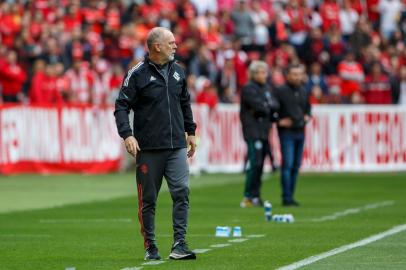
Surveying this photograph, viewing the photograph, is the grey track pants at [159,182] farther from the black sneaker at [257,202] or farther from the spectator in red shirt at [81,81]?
the spectator in red shirt at [81,81]

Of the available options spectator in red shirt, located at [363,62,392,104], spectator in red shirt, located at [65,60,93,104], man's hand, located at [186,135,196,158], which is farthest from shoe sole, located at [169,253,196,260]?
spectator in red shirt, located at [363,62,392,104]

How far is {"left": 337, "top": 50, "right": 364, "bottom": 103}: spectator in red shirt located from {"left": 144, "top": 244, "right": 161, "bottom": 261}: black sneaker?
68.6 feet

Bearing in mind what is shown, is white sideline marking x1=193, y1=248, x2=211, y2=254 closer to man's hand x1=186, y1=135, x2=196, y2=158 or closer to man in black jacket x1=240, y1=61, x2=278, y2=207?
man's hand x1=186, y1=135, x2=196, y2=158

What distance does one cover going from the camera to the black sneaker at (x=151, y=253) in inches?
507

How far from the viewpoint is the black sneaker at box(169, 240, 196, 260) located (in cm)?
1283

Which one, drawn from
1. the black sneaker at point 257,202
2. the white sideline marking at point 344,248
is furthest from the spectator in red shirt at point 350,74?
the white sideline marking at point 344,248

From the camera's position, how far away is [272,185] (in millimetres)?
26781

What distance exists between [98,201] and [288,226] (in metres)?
6.22

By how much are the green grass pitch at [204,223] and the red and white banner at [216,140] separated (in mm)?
1652

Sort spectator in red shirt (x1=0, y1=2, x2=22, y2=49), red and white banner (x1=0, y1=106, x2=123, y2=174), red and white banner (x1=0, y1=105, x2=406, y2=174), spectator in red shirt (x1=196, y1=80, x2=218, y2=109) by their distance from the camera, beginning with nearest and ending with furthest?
red and white banner (x1=0, y1=106, x2=123, y2=174) → red and white banner (x1=0, y1=105, x2=406, y2=174) → spectator in red shirt (x1=196, y1=80, x2=218, y2=109) → spectator in red shirt (x1=0, y1=2, x2=22, y2=49)

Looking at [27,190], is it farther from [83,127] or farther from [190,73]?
[190,73]

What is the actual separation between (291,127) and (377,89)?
43.4 ft

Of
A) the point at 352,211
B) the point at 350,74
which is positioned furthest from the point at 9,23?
the point at 352,211

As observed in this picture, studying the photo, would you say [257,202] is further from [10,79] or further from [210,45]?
[210,45]
